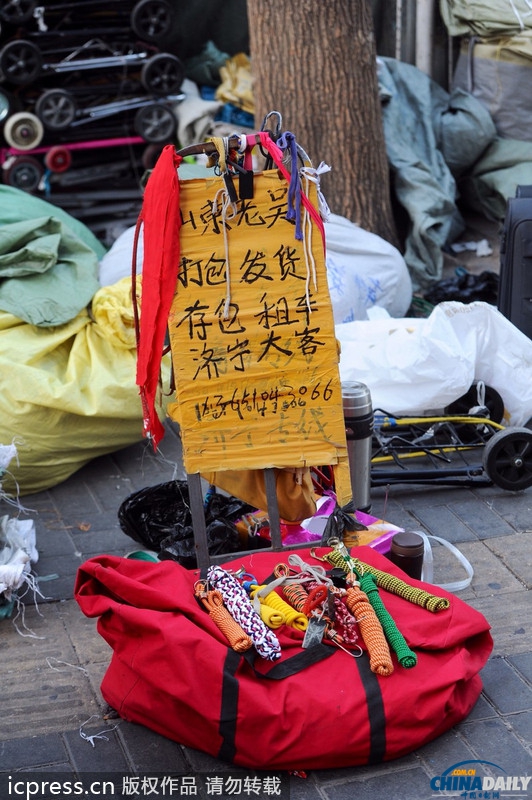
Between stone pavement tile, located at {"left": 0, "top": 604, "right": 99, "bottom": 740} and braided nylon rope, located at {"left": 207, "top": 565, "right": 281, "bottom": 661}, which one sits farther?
stone pavement tile, located at {"left": 0, "top": 604, "right": 99, "bottom": 740}

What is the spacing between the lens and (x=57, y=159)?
662 cm

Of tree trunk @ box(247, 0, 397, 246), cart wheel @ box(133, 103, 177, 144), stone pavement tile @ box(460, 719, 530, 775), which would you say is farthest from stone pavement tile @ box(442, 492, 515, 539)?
cart wheel @ box(133, 103, 177, 144)

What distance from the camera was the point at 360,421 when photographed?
3727 mm

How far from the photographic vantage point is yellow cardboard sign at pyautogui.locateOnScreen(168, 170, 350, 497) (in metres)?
3.04

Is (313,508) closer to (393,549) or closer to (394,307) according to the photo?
(393,549)

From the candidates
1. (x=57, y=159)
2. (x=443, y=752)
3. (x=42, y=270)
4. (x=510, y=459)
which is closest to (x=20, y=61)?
(x=57, y=159)

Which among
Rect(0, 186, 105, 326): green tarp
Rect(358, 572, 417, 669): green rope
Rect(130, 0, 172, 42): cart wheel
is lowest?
Rect(358, 572, 417, 669): green rope

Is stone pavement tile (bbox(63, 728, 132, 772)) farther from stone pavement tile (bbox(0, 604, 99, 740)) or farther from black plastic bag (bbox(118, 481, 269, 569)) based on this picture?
black plastic bag (bbox(118, 481, 269, 569))

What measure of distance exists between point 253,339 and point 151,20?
4.26 metres

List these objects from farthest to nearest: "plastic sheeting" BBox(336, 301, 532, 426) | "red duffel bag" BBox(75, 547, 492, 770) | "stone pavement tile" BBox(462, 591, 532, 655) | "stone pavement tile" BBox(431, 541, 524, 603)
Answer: "plastic sheeting" BBox(336, 301, 532, 426), "stone pavement tile" BBox(431, 541, 524, 603), "stone pavement tile" BBox(462, 591, 532, 655), "red duffel bag" BBox(75, 547, 492, 770)

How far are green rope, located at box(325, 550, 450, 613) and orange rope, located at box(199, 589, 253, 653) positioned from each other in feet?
1.35

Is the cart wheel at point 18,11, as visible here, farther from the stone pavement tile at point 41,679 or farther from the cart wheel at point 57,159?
the stone pavement tile at point 41,679

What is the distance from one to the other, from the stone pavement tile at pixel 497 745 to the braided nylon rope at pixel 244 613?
0.63 metres

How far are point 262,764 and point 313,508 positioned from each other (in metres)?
1.01
